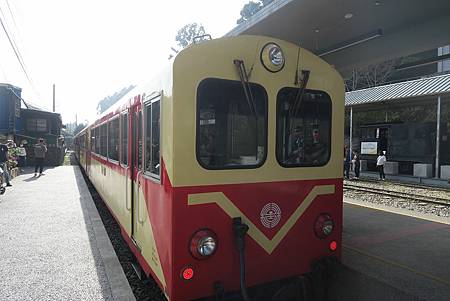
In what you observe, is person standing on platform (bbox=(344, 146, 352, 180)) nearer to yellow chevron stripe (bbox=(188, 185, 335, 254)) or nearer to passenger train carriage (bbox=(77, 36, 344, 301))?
passenger train carriage (bbox=(77, 36, 344, 301))

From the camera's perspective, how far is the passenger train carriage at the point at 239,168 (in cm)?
288

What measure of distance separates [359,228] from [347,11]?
4000mm

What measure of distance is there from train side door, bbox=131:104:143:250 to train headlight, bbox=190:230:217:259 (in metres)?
1.30

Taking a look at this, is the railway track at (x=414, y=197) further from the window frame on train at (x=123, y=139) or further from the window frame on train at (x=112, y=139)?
the window frame on train at (x=123, y=139)

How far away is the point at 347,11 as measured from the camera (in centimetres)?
637

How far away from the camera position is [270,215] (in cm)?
326

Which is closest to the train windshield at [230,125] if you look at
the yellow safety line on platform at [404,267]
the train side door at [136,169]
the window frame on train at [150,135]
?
the window frame on train at [150,135]

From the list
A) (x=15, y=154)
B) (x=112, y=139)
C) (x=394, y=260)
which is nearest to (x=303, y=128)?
(x=394, y=260)

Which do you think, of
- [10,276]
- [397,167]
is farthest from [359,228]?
[397,167]

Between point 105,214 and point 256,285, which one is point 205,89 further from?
point 105,214

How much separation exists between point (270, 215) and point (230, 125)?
0.91 m

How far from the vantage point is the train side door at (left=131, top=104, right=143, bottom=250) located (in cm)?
400

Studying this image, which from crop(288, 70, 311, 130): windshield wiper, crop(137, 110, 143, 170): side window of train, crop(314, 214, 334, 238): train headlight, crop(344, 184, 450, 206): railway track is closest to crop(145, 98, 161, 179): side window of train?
crop(137, 110, 143, 170): side window of train

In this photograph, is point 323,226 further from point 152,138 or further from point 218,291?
point 152,138
